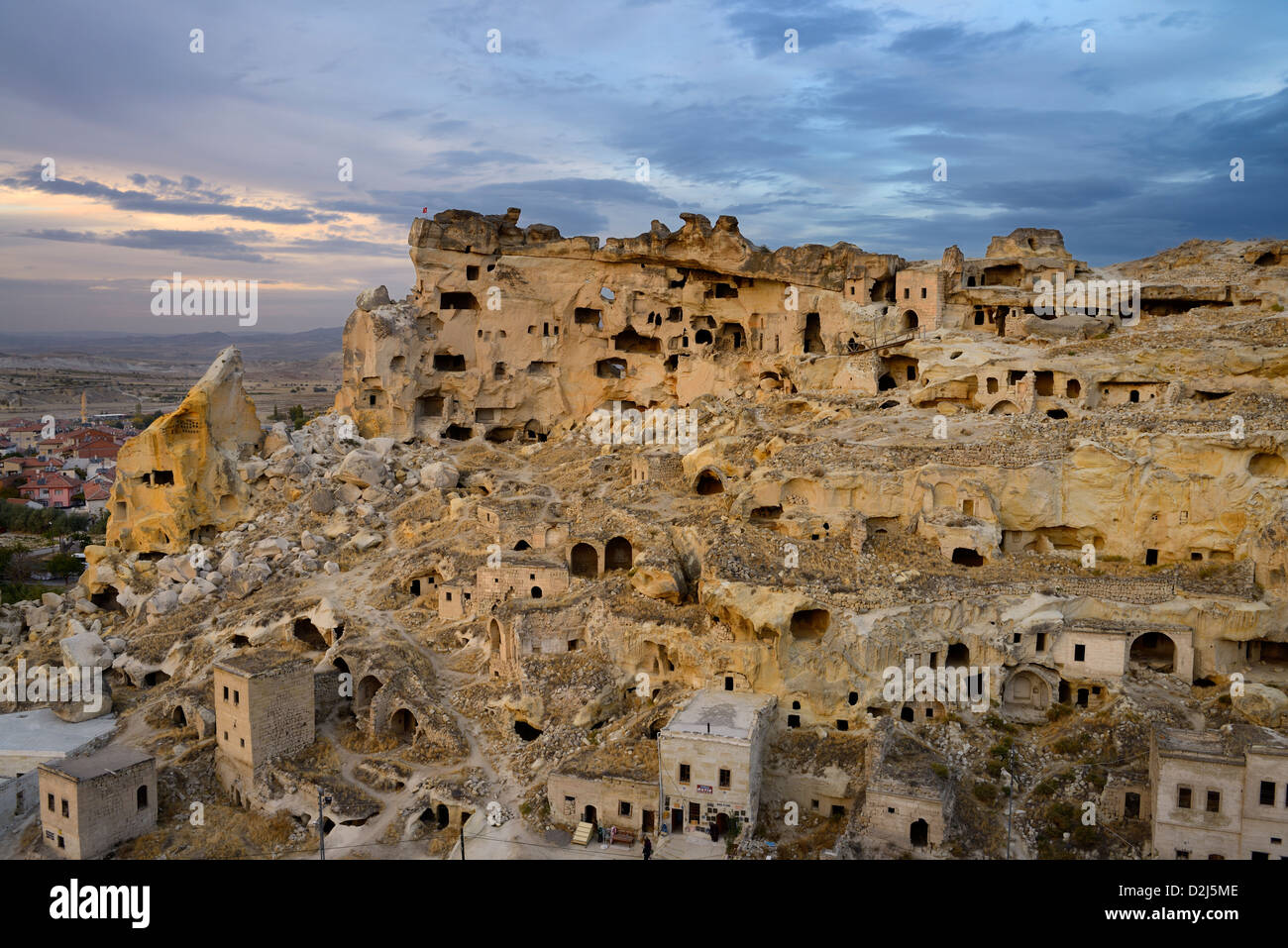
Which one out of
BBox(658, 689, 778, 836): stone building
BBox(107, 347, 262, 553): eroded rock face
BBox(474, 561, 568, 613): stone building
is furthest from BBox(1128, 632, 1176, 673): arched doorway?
BBox(107, 347, 262, 553): eroded rock face

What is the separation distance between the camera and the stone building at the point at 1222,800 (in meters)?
16.4

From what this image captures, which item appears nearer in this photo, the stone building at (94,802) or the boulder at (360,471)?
the stone building at (94,802)

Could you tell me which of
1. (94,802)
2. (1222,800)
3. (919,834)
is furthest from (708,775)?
(94,802)

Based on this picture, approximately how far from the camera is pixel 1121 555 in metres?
24.7

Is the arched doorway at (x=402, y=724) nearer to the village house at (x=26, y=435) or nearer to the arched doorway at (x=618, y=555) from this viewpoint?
the arched doorway at (x=618, y=555)

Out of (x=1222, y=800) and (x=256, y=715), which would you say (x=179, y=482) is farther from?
(x=1222, y=800)

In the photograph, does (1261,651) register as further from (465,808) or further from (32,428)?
(32,428)

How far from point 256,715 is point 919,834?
47.4 ft

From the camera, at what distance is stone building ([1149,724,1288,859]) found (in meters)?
16.4

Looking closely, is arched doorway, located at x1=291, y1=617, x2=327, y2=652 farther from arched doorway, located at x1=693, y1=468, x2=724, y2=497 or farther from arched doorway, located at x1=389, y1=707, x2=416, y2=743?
arched doorway, located at x1=693, y1=468, x2=724, y2=497

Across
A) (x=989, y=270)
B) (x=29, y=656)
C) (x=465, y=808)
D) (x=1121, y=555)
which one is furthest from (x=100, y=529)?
(x=1121, y=555)

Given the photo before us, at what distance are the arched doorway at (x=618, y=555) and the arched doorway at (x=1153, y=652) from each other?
41.6 feet

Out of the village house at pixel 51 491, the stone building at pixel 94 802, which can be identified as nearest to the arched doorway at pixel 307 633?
the stone building at pixel 94 802

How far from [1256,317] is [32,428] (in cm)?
9068
